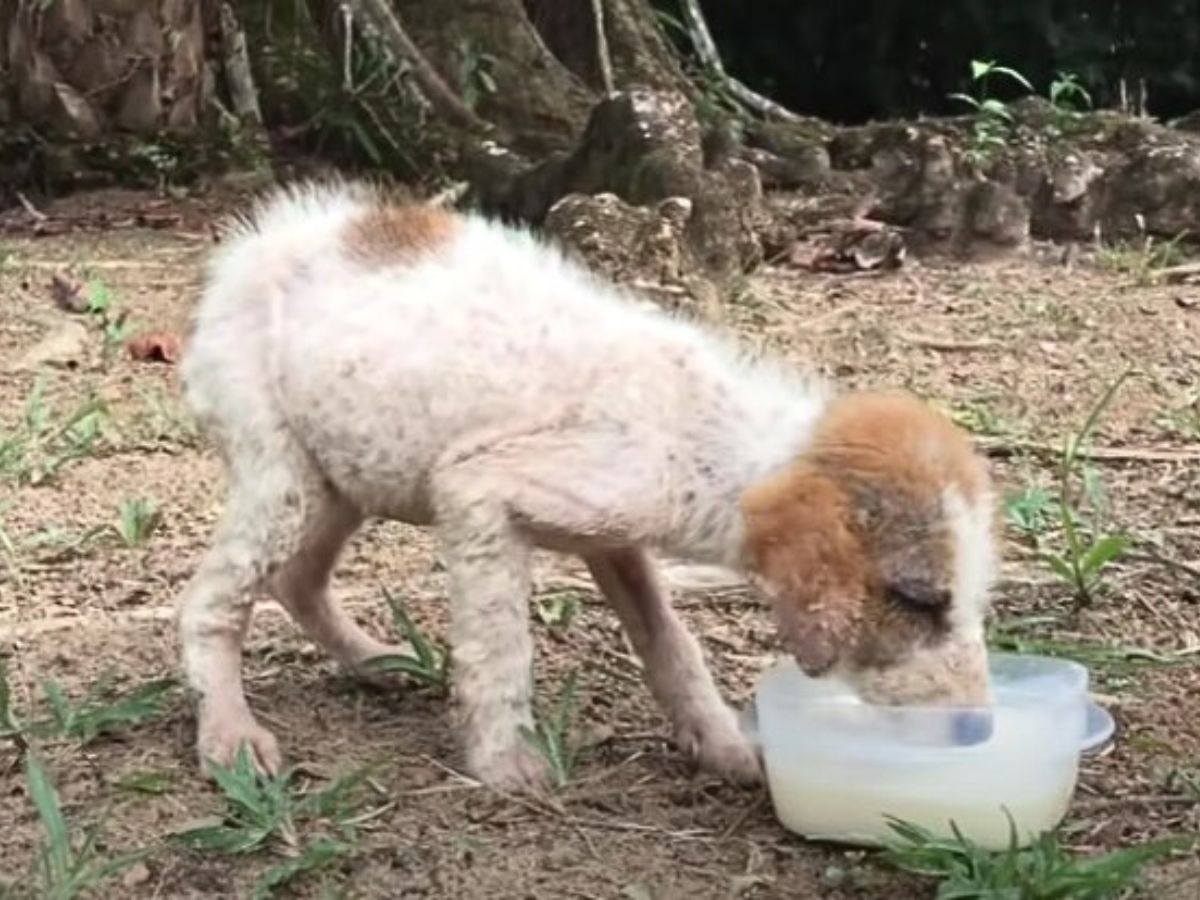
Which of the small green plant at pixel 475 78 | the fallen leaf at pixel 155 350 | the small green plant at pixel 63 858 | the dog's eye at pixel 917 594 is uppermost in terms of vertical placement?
the dog's eye at pixel 917 594

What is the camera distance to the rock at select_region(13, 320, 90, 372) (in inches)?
269

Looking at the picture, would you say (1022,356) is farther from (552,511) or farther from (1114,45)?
(1114,45)

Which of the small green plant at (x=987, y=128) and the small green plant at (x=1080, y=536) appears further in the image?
the small green plant at (x=987, y=128)

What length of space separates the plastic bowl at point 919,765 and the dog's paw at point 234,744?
2.75 feet

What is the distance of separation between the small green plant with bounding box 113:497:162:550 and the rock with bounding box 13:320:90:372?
53.9 inches

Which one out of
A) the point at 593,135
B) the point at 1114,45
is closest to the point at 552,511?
the point at 593,135

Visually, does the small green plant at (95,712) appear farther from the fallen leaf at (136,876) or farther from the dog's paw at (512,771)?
the dog's paw at (512,771)

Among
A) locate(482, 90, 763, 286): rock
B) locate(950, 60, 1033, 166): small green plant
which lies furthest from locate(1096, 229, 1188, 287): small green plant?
locate(482, 90, 763, 286): rock

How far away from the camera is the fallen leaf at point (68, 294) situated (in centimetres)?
732

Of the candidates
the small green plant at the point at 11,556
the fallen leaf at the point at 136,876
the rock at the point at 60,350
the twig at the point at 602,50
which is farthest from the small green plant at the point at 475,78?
the fallen leaf at the point at 136,876

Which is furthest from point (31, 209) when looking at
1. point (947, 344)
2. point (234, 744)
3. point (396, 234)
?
point (234, 744)

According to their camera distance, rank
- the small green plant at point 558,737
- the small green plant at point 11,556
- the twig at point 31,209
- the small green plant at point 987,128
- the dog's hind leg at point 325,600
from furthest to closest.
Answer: the twig at point 31,209, the small green plant at point 987,128, the small green plant at point 11,556, the dog's hind leg at point 325,600, the small green plant at point 558,737

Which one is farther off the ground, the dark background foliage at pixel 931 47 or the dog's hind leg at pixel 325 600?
the dark background foliage at pixel 931 47

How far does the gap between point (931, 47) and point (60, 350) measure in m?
6.66
